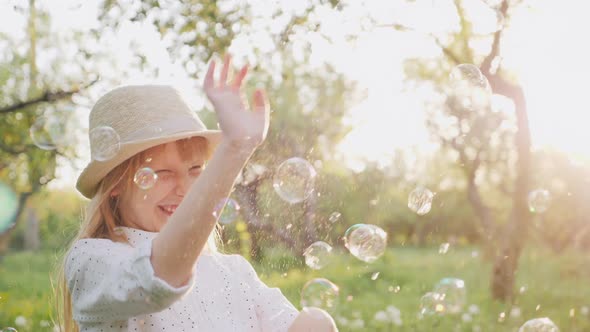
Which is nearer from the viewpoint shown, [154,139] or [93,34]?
[154,139]

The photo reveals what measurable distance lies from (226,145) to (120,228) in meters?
0.78

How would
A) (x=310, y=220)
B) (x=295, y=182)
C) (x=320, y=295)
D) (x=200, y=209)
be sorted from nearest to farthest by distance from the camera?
(x=200, y=209) < (x=320, y=295) < (x=295, y=182) < (x=310, y=220)

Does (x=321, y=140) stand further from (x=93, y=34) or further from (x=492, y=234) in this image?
(x=93, y=34)

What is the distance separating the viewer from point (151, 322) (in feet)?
6.63

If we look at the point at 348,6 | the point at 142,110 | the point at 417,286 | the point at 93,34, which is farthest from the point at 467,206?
the point at 142,110

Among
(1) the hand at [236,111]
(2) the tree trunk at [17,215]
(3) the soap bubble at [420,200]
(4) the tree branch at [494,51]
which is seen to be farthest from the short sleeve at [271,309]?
(2) the tree trunk at [17,215]

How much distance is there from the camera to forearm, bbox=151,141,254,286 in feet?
4.89

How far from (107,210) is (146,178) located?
0.76 feet

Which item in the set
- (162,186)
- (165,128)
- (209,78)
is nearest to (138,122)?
(165,128)

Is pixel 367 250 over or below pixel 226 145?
below

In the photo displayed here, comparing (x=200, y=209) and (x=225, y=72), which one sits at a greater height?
(x=225, y=72)

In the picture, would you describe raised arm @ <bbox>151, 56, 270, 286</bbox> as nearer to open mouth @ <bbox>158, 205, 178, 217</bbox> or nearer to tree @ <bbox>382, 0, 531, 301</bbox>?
open mouth @ <bbox>158, 205, 178, 217</bbox>

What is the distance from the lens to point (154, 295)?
1535 mm

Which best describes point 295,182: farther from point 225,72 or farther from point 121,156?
point 225,72
